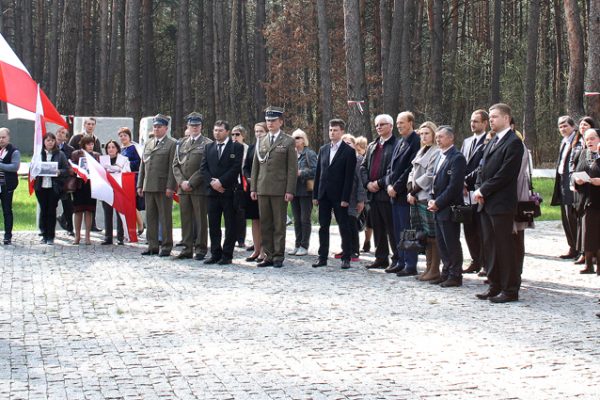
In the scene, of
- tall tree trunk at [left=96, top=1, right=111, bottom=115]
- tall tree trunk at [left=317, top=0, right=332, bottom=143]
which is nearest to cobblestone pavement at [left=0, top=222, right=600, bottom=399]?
tall tree trunk at [left=317, top=0, right=332, bottom=143]

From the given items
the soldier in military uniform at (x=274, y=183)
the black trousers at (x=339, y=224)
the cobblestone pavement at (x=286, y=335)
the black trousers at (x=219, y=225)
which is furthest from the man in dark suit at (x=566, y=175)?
the black trousers at (x=219, y=225)

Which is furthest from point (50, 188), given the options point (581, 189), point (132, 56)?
point (132, 56)

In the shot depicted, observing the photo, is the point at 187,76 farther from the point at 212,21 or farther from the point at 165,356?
the point at 165,356

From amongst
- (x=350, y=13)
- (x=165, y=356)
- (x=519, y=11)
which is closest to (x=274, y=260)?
(x=165, y=356)

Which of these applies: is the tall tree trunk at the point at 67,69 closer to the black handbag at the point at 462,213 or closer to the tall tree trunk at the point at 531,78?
the black handbag at the point at 462,213

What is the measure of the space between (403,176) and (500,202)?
240cm

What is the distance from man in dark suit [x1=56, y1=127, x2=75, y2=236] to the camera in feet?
57.3

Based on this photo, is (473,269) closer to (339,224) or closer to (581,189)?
(581,189)

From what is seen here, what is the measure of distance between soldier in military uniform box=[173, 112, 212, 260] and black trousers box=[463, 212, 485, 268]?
4.07 m

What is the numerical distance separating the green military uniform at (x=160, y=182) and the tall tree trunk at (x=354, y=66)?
8.28 m

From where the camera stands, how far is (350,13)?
22.8 metres

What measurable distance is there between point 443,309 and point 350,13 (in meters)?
13.6

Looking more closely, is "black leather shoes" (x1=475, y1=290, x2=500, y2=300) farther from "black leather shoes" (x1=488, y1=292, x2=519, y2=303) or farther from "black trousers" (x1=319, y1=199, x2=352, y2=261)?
"black trousers" (x1=319, y1=199, x2=352, y2=261)

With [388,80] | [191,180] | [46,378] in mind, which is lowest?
[46,378]
